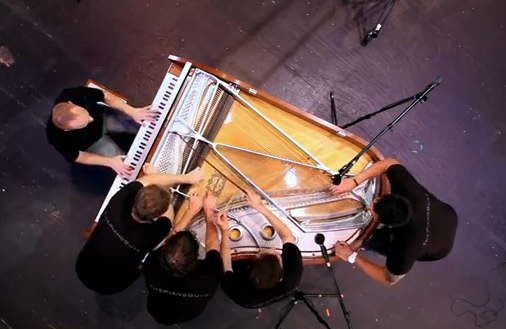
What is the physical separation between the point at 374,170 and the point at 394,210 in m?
0.37

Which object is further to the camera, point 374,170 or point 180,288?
point 374,170

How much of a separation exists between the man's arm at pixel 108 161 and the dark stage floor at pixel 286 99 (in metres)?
0.51

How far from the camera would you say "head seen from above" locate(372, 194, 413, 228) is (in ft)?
9.55

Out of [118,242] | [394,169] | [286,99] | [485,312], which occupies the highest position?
[394,169]

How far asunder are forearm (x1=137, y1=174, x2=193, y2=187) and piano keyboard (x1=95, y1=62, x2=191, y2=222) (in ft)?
0.63

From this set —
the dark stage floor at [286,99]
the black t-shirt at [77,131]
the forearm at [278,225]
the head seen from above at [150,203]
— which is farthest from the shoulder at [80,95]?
the forearm at [278,225]

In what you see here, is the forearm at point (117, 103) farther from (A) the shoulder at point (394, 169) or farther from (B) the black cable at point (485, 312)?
(B) the black cable at point (485, 312)

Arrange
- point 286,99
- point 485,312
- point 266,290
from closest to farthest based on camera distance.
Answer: point 266,290 → point 286,99 → point 485,312

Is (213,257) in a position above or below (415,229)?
below

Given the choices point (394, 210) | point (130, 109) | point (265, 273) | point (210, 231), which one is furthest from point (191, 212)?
point (394, 210)

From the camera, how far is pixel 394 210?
9.53ft

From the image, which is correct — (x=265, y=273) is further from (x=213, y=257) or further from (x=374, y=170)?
(x=374, y=170)

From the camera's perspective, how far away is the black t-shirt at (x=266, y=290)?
120 inches

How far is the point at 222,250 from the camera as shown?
3170 mm
